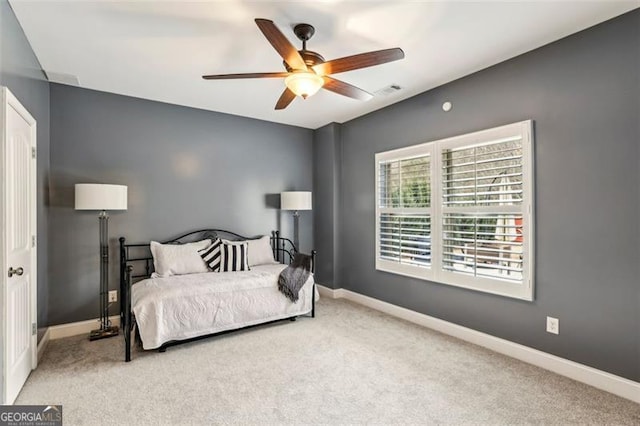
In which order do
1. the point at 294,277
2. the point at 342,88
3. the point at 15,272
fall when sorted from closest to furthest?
the point at 15,272
the point at 342,88
the point at 294,277

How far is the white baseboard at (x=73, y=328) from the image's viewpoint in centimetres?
340

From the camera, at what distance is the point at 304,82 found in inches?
94.6

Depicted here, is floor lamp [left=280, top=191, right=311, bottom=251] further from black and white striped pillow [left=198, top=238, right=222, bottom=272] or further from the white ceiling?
the white ceiling

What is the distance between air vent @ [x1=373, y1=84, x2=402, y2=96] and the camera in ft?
11.8

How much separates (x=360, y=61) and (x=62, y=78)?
10.3 ft

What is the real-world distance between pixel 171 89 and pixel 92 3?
1465mm

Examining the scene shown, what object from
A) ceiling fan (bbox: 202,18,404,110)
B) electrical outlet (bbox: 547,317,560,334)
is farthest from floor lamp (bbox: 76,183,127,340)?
electrical outlet (bbox: 547,317,560,334)

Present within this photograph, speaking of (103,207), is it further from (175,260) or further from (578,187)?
(578,187)

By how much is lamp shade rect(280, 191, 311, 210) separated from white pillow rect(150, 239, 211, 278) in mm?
1352

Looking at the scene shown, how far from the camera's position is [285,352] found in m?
3.04

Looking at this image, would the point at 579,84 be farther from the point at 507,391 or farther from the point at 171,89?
Answer: the point at 171,89

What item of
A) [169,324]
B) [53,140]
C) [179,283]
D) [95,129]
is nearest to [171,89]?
[95,129]

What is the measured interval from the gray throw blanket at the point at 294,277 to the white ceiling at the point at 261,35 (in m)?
2.08

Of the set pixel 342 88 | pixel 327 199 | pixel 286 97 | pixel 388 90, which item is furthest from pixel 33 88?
pixel 327 199
